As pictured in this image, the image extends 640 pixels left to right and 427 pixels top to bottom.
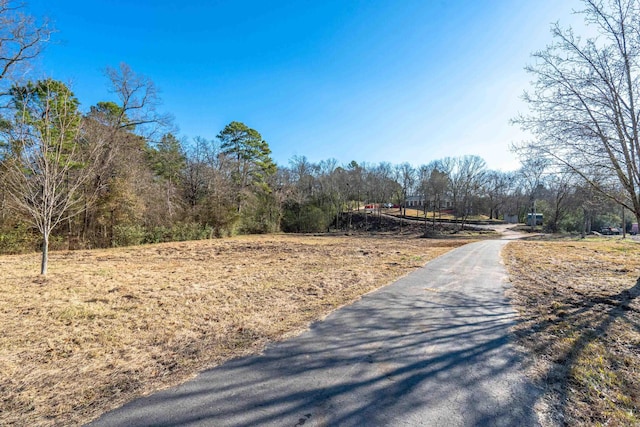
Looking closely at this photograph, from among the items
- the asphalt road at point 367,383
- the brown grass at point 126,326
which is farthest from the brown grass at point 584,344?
the brown grass at point 126,326

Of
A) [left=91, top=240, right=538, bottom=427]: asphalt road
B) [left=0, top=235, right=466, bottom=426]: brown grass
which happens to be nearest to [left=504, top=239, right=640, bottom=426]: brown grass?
[left=91, top=240, right=538, bottom=427]: asphalt road

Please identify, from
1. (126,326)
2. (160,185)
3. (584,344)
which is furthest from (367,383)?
(160,185)

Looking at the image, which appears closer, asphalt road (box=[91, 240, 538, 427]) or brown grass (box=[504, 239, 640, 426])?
asphalt road (box=[91, 240, 538, 427])

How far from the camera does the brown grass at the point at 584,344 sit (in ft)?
8.07

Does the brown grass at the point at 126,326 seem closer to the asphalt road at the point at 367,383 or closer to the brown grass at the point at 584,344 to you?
the asphalt road at the point at 367,383

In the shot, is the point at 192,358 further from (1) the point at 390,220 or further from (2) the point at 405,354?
(1) the point at 390,220

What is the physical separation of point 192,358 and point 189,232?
862 inches

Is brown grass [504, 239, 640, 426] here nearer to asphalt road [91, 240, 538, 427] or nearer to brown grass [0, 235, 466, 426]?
asphalt road [91, 240, 538, 427]

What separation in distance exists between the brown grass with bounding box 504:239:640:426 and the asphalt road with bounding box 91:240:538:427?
0.88ft

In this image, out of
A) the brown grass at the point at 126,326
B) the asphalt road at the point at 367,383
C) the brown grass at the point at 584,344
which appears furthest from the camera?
the brown grass at the point at 126,326

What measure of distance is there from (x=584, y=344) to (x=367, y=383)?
324 centimetres

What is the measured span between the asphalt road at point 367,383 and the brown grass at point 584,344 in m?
0.27

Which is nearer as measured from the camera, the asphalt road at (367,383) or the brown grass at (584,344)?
the asphalt road at (367,383)

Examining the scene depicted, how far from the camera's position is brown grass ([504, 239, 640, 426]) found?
8.07ft
